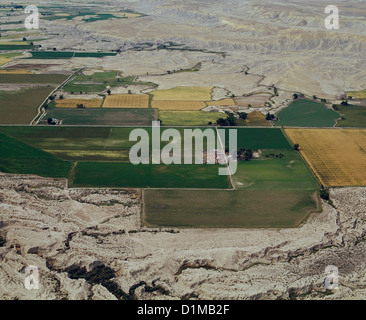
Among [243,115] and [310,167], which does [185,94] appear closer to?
[243,115]

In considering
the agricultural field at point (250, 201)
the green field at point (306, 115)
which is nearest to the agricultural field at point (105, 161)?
the agricultural field at point (250, 201)

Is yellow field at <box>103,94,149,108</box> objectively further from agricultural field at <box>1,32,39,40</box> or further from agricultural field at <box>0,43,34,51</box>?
agricultural field at <box>1,32,39,40</box>

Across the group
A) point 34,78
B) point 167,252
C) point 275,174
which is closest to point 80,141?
point 167,252

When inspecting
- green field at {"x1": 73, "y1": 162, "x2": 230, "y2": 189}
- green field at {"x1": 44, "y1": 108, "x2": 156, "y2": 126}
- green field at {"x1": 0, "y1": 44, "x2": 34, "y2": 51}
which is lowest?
green field at {"x1": 73, "y1": 162, "x2": 230, "y2": 189}

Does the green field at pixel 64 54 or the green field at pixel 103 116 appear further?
the green field at pixel 64 54

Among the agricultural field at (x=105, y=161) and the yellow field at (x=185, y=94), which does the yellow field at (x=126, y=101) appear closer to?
the yellow field at (x=185, y=94)

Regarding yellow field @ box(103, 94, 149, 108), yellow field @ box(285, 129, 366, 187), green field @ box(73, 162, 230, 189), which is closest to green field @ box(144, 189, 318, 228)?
green field @ box(73, 162, 230, 189)
